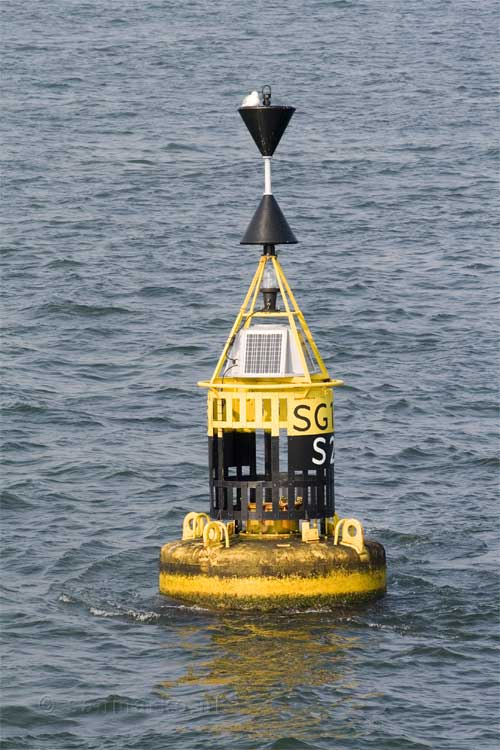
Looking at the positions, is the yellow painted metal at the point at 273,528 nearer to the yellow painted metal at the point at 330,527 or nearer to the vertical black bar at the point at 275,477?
the vertical black bar at the point at 275,477

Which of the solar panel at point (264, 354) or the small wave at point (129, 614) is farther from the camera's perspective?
the solar panel at point (264, 354)

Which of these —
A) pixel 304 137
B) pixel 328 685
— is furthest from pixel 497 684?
pixel 304 137

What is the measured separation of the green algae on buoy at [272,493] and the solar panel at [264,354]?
12mm

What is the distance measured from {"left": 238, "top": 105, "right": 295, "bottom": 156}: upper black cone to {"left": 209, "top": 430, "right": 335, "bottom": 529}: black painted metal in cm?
365

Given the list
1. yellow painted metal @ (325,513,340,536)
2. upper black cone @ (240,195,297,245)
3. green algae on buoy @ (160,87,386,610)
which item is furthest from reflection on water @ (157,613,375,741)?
upper black cone @ (240,195,297,245)

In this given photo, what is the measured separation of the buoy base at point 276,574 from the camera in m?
21.8

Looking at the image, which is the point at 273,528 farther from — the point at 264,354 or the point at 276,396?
the point at 264,354

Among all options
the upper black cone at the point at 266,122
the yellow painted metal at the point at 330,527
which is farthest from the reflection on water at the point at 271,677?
the upper black cone at the point at 266,122

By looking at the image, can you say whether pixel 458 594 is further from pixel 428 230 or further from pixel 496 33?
pixel 496 33

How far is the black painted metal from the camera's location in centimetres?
2266

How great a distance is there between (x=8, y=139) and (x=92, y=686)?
39.7 meters

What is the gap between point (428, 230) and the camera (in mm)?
48000

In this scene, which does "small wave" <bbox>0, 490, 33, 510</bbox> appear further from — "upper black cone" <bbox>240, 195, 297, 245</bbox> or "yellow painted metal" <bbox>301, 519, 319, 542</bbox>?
"upper black cone" <bbox>240, 195, 297, 245</bbox>

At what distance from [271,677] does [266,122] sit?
7.21 meters
